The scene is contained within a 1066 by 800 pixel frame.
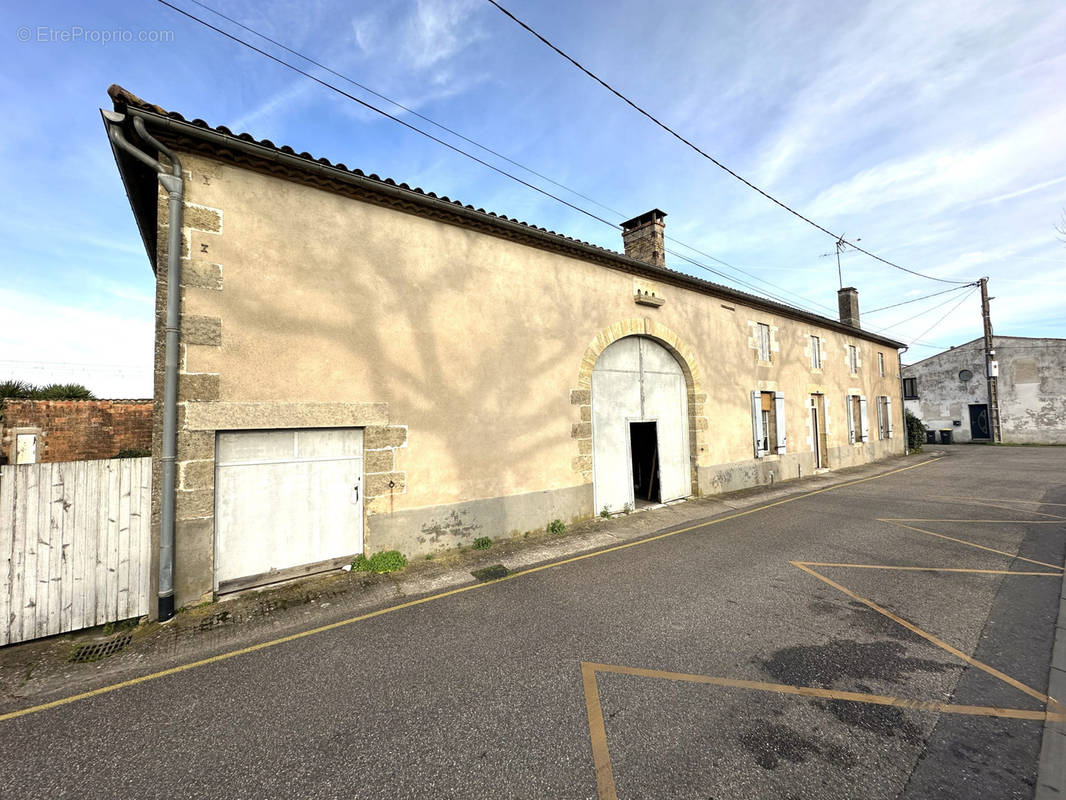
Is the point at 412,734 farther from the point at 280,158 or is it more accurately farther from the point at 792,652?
the point at 280,158

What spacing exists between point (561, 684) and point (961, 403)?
35239mm

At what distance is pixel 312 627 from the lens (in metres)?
4.23

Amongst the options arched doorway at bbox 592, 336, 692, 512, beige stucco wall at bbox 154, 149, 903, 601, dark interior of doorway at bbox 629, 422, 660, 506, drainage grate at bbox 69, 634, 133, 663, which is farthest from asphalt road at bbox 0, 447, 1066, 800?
dark interior of doorway at bbox 629, 422, 660, 506

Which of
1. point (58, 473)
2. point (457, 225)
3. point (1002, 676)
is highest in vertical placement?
point (457, 225)

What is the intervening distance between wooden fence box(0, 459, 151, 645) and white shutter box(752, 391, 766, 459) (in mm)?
13056

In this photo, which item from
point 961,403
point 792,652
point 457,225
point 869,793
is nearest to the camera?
point 869,793

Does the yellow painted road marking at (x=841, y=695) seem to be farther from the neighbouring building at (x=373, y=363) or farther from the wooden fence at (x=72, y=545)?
the wooden fence at (x=72, y=545)

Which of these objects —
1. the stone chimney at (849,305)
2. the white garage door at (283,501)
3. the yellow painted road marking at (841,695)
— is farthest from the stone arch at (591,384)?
the stone chimney at (849,305)

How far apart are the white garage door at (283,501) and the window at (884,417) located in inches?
861

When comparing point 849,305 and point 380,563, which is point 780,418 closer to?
point 849,305

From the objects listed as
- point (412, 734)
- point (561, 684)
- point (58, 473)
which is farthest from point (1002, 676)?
point (58, 473)

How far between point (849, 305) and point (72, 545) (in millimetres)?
24555

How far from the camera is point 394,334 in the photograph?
6.09m

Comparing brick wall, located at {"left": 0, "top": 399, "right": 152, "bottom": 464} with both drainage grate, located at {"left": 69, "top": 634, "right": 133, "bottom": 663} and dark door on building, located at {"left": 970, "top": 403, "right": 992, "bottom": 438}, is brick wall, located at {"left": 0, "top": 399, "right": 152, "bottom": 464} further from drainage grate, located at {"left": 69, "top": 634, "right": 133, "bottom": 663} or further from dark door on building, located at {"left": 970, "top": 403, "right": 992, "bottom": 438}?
dark door on building, located at {"left": 970, "top": 403, "right": 992, "bottom": 438}
